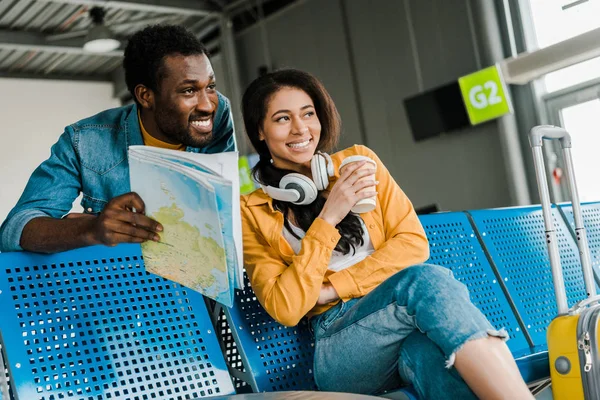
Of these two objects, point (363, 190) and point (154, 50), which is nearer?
point (363, 190)

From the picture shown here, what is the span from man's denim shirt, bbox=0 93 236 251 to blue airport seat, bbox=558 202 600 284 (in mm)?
2012

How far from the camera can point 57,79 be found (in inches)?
571

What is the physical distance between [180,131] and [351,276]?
778 millimetres

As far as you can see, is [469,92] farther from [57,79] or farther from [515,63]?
[57,79]

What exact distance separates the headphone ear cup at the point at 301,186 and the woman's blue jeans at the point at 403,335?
14.3 inches

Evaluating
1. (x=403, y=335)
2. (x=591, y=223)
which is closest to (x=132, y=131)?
(x=403, y=335)

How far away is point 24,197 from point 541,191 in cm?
176

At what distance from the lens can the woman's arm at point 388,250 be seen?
7.66 ft

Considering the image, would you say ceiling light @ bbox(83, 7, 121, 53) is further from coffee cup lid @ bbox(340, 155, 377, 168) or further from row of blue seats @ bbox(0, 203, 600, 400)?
coffee cup lid @ bbox(340, 155, 377, 168)

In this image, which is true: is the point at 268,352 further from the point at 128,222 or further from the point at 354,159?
the point at 128,222

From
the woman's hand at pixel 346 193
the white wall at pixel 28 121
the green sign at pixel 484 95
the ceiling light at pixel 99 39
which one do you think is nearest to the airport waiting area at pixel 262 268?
the woman's hand at pixel 346 193

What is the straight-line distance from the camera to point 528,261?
342 cm

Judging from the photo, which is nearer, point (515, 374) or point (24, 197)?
point (515, 374)

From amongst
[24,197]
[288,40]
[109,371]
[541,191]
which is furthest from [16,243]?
[288,40]
